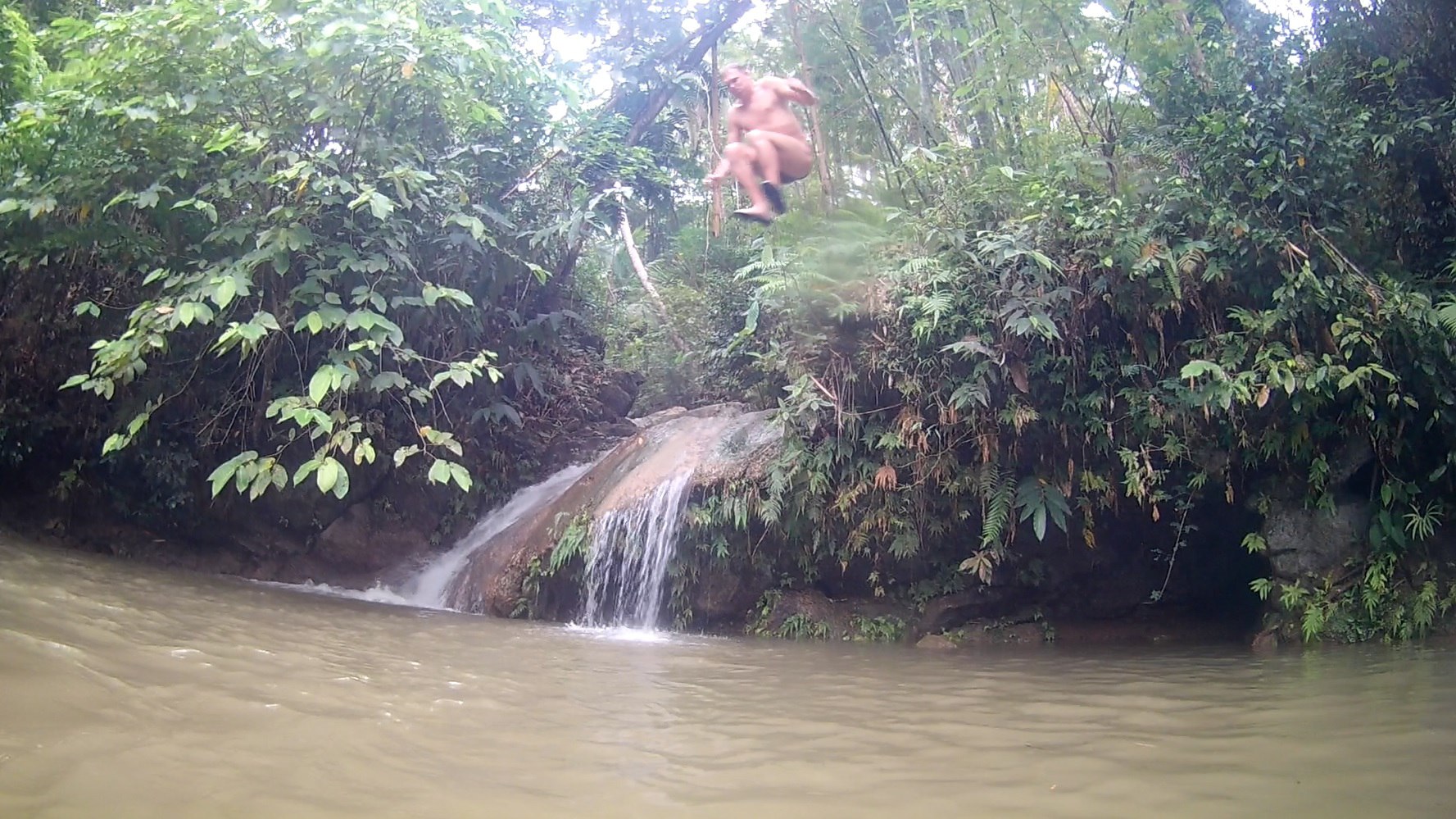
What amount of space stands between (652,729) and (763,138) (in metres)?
5.18

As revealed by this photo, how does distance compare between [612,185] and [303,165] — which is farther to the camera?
[612,185]

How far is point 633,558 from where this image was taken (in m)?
8.29

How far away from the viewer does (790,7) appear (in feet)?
36.8

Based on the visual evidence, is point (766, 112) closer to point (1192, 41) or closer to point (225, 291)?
point (1192, 41)

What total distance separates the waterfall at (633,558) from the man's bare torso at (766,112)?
3095mm

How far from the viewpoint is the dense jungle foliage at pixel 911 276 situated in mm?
6727

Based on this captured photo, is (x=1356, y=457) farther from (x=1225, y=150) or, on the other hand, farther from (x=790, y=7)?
(x=790, y=7)

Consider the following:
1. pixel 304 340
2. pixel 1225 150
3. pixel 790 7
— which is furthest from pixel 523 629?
pixel 790 7

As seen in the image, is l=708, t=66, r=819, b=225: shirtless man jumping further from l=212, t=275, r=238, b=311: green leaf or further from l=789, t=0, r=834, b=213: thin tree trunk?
l=212, t=275, r=238, b=311: green leaf

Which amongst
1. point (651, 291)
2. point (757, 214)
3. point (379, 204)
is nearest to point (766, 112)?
point (757, 214)

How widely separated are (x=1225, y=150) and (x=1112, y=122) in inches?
52.4

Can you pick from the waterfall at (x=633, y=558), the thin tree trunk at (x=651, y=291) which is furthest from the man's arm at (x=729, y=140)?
the thin tree trunk at (x=651, y=291)

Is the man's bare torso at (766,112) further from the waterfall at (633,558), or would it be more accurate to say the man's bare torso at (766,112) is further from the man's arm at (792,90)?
the waterfall at (633,558)

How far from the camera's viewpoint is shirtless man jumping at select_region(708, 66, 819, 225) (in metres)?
7.55
